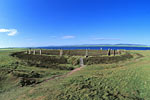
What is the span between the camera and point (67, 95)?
25.8 ft

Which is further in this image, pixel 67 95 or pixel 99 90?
pixel 99 90

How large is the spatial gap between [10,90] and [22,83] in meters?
1.36

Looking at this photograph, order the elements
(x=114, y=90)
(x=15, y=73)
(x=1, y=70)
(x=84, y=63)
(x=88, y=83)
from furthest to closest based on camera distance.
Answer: (x=84, y=63)
(x=1, y=70)
(x=15, y=73)
(x=88, y=83)
(x=114, y=90)

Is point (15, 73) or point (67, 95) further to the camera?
point (15, 73)

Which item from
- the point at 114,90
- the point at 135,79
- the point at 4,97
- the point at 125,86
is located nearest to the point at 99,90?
the point at 114,90

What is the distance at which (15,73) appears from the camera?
12648 mm

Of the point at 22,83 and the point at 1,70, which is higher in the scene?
the point at 1,70

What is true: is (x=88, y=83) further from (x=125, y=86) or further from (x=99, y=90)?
(x=125, y=86)

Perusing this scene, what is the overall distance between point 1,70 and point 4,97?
6858 mm

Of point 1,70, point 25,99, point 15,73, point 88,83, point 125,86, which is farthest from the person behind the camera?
point 1,70

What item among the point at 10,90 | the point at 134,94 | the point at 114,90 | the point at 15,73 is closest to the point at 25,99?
the point at 10,90

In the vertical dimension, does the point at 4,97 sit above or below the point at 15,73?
below

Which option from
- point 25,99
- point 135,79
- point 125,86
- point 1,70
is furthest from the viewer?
point 1,70

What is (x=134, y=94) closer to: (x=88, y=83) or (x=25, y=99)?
(x=88, y=83)
